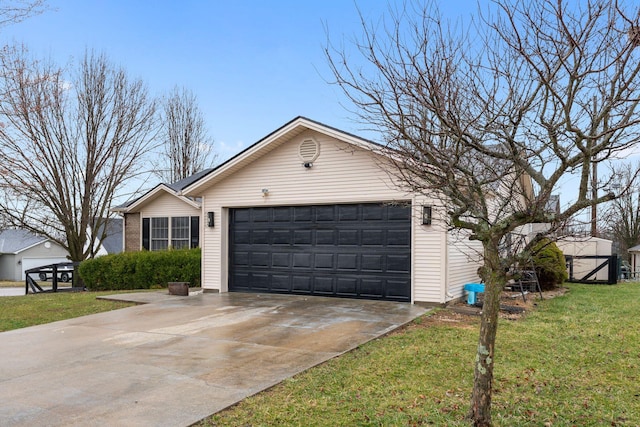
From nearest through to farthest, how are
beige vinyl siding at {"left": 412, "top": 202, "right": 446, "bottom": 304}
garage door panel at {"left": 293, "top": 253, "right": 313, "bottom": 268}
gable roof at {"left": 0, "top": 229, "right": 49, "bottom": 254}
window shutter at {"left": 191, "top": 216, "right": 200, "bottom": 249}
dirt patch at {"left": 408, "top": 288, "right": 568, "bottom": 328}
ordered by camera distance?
dirt patch at {"left": 408, "top": 288, "right": 568, "bottom": 328}, beige vinyl siding at {"left": 412, "top": 202, "right": 446, "bottom": 304}, garage door panel at {"left": 293, "top": 253, "right": 313, "bottom": 268}, window shutter at {"left": 191, "top": 216, "right": 200, "bottom": 249}, gable roof at {"left": 0, "top": 229, "right": 49, "bottom": 254}

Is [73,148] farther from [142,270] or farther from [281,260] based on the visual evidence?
[281,260]

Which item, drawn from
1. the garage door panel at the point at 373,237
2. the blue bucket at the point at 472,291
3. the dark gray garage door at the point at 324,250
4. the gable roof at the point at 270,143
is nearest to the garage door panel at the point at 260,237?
the dark gray garage door at the point at 324,250

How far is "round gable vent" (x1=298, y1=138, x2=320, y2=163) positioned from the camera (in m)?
10.7

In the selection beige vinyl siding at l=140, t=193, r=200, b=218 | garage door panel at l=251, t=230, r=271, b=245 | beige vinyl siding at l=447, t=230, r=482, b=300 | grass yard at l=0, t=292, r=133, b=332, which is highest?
beige vinyl siding at l=140, t=193, r=200, b=218

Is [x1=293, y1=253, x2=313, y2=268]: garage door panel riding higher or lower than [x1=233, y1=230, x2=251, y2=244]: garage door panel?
lower

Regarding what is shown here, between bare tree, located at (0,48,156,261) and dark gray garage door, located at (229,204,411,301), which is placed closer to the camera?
dark gray garage door, located at (229,204,411,301)

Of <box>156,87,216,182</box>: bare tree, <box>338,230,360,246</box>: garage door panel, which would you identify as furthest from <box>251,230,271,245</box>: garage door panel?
<box>156,87,216,182</box>: bare tree

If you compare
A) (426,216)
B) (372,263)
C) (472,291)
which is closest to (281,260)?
(372,263)

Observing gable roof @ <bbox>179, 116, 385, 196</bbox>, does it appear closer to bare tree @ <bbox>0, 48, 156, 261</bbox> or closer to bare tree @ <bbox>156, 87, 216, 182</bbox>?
bare tree @ <bbox>0, 48, 156, 261</bbox>

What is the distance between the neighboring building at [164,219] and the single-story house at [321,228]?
14.3 feet

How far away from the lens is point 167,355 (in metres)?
5.86

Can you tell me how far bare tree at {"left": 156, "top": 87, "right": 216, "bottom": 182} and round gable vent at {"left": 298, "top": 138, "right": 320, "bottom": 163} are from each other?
63.2 feet

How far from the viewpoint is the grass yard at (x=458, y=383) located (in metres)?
3.92

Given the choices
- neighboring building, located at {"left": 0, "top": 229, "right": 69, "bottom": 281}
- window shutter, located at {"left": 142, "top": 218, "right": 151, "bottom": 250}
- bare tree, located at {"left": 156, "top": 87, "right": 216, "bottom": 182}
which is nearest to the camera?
window shutter, located at {"left": 142, "top": 218, "right": 151, "bottom": 250}
